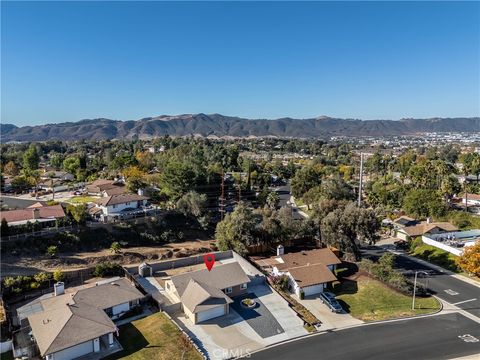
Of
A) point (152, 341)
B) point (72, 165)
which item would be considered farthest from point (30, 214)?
point (72, 165)

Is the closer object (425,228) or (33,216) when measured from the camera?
(33,216)

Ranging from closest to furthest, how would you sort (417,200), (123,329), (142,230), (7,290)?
(123,329), (7,290), (142,230), (417,200)

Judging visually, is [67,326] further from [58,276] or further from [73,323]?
[58,276]

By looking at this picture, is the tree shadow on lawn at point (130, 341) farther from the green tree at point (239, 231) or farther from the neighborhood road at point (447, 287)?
the neighborhood road at point (447, 287)

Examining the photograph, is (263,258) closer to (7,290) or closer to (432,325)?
(432,325)

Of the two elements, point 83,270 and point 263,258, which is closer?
point 83,270

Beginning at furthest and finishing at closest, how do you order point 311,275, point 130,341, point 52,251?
point 52,251 → point 311,275 → point 130,341

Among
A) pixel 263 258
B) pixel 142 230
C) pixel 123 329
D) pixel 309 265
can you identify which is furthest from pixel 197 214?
pixel 123 329

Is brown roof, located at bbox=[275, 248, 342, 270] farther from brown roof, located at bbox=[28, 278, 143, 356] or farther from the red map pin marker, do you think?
brown roof, located at bbox=[28, 278, 143, 356]
